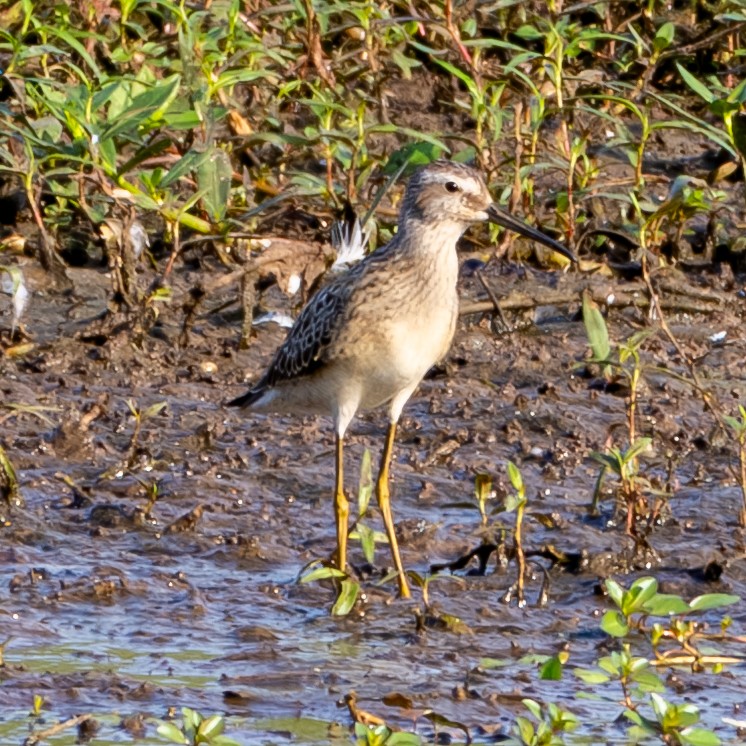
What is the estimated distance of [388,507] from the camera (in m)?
6.00

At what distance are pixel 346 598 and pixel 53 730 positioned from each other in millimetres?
1286

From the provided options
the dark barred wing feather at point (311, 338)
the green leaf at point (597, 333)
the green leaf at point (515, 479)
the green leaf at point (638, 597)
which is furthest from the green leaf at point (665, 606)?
the dark barred wing feather at point (311, 338)

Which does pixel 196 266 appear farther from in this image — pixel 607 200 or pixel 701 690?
pixel 701 690

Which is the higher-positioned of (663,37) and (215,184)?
(663,37)

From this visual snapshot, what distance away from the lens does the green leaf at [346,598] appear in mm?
5309

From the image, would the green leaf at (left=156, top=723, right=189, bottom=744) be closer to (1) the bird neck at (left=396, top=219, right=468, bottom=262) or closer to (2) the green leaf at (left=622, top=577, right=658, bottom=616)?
(2) the green leaf at (left=622, top=577, right=658, bottom=616)

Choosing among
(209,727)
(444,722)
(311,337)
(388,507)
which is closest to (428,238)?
(311,337)

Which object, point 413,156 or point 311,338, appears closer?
point 311,338

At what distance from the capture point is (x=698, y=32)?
32.5 ft

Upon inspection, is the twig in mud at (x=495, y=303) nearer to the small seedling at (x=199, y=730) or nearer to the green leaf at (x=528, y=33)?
the green leaf at (x=528, y=33)

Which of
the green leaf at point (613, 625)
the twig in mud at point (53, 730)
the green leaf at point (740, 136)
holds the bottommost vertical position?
the twig in mud at point (53, 730)

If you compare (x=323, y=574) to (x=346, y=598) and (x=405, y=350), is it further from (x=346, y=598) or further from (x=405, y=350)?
(x=405, y=350)

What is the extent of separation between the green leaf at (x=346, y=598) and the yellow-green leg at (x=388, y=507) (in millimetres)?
177

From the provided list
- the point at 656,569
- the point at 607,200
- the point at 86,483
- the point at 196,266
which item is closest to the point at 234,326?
the point at 196,266
